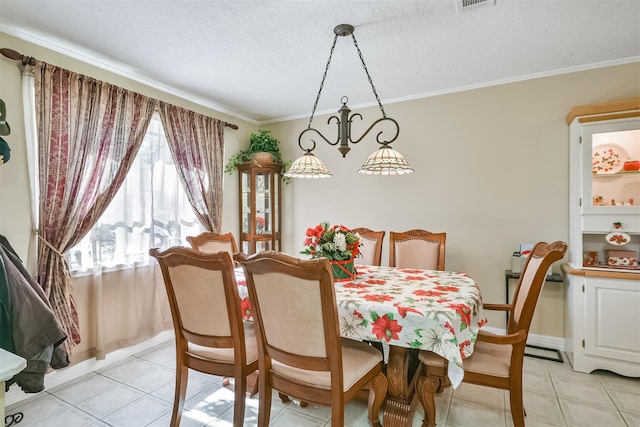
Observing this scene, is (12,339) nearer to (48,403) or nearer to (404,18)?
(48,403)

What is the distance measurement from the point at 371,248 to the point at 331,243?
1042mm

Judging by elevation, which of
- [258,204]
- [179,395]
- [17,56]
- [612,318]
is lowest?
[179,395]

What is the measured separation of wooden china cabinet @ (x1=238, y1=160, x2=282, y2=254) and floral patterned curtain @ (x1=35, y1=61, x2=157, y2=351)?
150 centimetres

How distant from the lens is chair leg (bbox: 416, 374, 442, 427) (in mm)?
1771

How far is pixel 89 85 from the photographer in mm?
2623

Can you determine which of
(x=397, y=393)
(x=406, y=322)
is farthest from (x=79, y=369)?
(x=406, y=322)

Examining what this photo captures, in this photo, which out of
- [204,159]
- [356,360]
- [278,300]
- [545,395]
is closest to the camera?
[278,300]

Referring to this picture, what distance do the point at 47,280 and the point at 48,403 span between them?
83 centimetres

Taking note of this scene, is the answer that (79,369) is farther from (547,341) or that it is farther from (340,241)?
(547,341)

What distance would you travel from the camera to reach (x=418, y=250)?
299 centimetres

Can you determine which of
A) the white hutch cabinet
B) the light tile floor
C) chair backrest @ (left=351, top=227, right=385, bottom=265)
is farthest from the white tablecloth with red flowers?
the white hutch cabinet

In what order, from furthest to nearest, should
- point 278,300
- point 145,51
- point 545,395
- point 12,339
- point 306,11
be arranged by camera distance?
point 145,51 → point 545,395 → point 306,11 → point 12,339 → point 278,300

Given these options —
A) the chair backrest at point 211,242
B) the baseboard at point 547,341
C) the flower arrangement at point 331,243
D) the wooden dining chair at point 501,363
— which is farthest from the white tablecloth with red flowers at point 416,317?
the baseboard at point 547,341

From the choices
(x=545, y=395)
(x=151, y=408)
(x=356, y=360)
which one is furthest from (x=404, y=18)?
(x=151, y=408)
